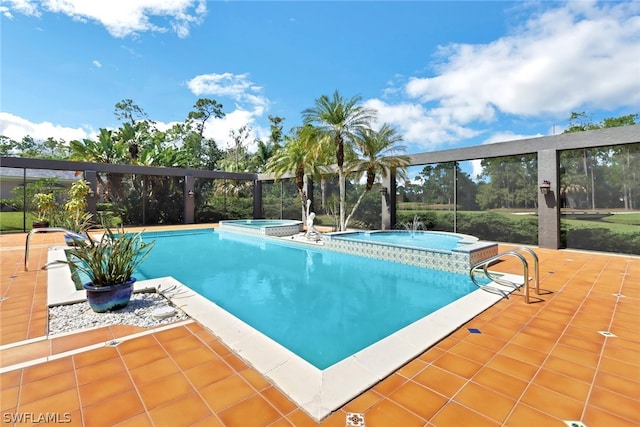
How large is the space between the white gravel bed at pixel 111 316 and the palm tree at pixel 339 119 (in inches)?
387

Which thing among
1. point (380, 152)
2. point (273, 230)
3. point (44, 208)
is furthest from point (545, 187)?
point (44, 208)

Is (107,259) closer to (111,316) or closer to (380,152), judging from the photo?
(111,316)

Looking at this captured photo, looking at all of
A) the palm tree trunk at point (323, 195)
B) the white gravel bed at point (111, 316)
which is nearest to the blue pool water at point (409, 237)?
the palm tree trunk at point (323, 195)

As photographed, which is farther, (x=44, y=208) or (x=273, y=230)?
(x=44, y=208)

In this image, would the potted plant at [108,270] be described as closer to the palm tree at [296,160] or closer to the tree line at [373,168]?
the tree line at [373,168]

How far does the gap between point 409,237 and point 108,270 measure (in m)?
10.6

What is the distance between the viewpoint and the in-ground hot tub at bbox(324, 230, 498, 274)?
7.64 meters

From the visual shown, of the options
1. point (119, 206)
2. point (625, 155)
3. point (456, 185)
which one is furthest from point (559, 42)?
point (119, 206)

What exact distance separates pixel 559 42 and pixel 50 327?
604 inches

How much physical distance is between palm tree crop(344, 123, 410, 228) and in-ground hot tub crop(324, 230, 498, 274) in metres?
3.00

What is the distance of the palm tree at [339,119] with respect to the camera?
12.8 m

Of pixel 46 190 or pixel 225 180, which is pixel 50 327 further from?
pixel 225 180

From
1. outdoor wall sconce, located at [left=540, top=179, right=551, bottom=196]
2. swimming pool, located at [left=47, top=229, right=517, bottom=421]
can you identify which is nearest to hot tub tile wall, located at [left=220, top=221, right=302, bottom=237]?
swimming pool, located at [left=47, top=229, right=517, bottom=421]

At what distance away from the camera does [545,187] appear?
1034 cm
